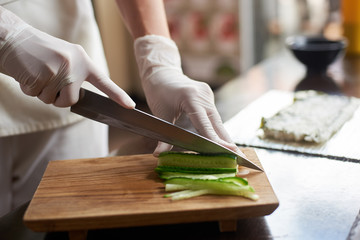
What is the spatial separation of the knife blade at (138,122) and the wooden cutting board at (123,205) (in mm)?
146

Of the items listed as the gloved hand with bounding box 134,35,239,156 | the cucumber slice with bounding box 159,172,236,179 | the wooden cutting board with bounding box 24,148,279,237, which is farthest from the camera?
the gloved hand with bounding box 134,35,239,156

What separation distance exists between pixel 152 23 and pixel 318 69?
117 centimetres

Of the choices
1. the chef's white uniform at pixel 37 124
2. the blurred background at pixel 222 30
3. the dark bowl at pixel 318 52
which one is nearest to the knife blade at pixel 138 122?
the chef's white uniform at pixel 37 124

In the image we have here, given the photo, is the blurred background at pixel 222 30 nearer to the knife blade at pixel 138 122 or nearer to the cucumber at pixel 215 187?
the knife blade at pixel 138 122

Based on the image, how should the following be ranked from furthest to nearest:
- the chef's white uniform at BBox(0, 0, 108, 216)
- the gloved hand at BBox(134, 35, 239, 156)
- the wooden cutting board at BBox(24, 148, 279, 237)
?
the chef's white uniform at BBox(0, 0, 108, 216)
the gloved hand at BBox(134, 35, 239, 156)
the wooden cutting board at BBox(24, 148, 279, 237)

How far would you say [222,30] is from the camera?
4809mm

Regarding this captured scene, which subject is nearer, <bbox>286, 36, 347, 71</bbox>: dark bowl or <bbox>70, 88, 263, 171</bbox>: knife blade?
<bbox>70, 88, 263, 171</bbox>: knife blade

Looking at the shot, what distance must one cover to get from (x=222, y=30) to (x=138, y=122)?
12.2 feet

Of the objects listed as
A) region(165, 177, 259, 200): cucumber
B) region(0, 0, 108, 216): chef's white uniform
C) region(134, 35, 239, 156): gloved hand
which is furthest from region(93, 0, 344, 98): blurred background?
region(165, 177, 259, 200): cucumber

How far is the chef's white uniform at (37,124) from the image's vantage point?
163 cm

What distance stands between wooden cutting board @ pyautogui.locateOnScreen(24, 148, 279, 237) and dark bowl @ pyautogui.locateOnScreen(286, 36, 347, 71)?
4.73 ft

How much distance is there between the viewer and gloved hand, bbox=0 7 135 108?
124 centimetres

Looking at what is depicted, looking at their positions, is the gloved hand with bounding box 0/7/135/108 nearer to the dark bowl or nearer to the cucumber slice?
the cucumber slice

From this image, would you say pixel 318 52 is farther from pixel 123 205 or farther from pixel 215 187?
pixel 123 205
